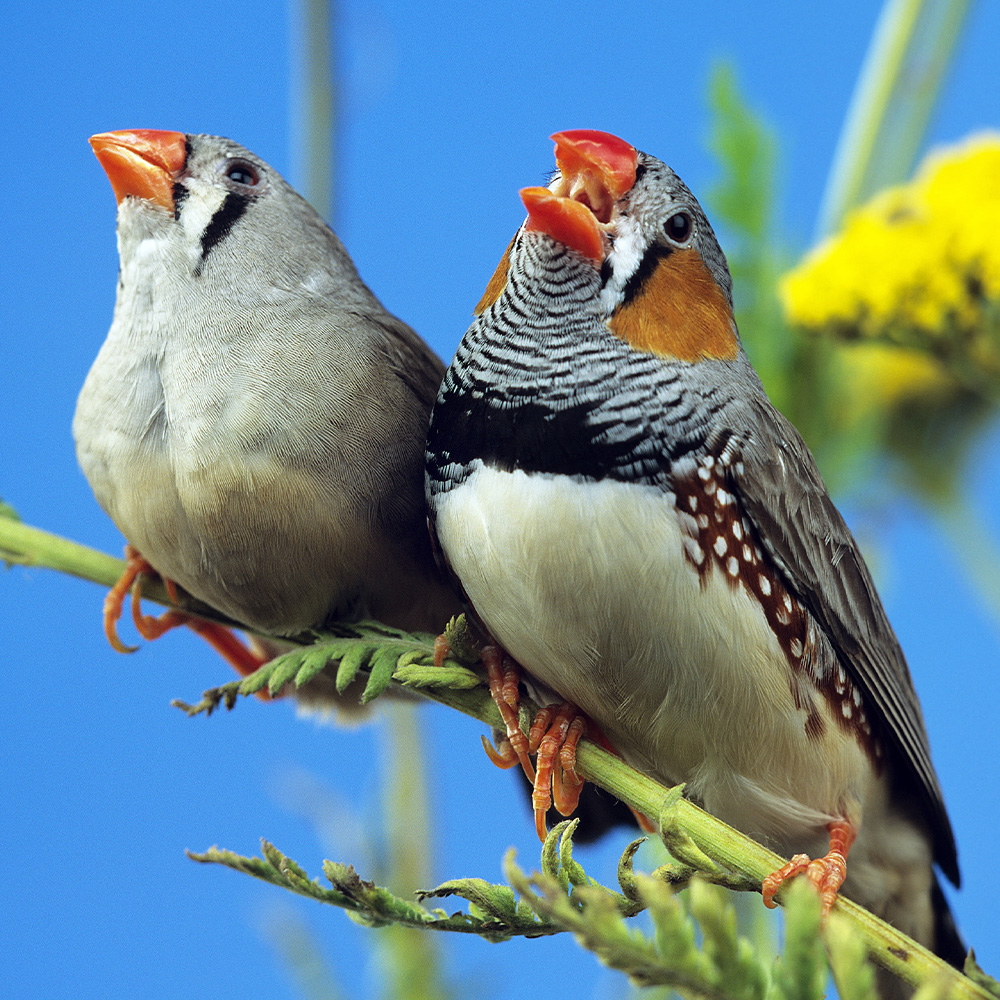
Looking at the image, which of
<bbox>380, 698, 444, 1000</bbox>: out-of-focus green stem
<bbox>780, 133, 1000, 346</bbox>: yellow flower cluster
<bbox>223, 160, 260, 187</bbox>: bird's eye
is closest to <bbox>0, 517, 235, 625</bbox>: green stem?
<bbox>223, 160, 260, 187</bbox>: bird's eye

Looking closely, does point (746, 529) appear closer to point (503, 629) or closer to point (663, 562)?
point (663, 562)

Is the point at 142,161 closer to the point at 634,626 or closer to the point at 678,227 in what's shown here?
the point at 678,227

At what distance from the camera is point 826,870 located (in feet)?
3.34

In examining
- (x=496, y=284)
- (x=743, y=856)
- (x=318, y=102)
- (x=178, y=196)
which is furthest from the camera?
(x=318, y=102)

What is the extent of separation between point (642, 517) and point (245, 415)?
0.40 meters

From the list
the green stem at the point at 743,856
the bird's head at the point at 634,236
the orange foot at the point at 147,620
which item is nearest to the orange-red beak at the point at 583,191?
the bird's head at the point at 634,236

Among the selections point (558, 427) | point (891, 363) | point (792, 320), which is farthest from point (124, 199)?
point (891, 363)

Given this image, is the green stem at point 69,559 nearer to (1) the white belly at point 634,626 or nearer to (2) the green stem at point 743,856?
(1) the white belly at point 634,626

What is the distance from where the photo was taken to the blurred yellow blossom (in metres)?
1.76

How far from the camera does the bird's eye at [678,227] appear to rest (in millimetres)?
1031

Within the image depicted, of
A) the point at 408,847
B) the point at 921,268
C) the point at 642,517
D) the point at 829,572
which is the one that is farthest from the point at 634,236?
the point at 408,847

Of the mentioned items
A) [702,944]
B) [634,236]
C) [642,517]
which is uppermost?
[634,236]

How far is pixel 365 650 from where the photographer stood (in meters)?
0.98

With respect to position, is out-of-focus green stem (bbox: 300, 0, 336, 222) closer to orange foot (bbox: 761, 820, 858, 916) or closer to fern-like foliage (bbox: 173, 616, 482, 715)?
fern-like foliage (bbox: 173, 616, 482, 715)
